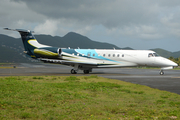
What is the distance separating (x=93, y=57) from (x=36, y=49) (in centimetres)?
994

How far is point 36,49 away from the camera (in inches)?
1331

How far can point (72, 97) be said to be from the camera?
33.8ft

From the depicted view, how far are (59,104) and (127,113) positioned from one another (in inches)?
121

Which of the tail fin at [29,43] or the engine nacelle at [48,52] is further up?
the tail fin at [29,43]

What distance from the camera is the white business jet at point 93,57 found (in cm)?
2962

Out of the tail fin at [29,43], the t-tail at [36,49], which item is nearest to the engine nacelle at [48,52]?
the t-tail at [36,49]

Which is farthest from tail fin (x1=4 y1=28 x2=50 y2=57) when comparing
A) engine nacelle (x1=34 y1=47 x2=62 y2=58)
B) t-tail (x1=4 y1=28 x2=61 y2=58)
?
engine nacelle (x1=34 y1=47 x2=62 y2=58)

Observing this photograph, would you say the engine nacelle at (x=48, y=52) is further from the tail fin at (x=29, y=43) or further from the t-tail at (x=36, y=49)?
the tail fin at (x=29, y=43)

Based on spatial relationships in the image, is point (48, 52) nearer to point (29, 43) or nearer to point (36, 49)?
point (36, 49)

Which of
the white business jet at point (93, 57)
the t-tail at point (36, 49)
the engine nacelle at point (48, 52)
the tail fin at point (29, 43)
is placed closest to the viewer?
the white business jet at point (93, 57)

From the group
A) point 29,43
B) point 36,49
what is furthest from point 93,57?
Result: point 29,43

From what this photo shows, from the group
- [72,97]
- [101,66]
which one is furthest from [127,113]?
[101,66]

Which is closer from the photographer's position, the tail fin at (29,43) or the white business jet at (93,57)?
the white business jet at (93,57)

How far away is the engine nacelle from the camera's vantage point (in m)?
32.4
